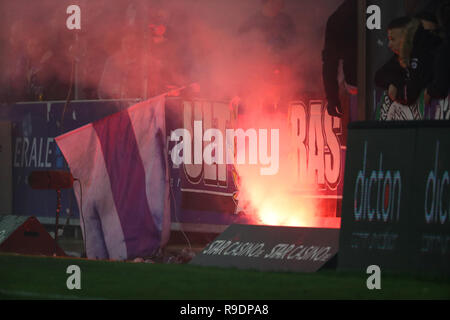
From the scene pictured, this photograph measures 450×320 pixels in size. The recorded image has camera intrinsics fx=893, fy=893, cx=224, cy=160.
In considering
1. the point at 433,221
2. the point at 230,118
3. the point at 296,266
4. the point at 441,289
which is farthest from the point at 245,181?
the point at 441,289

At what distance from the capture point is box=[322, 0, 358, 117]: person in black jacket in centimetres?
1290

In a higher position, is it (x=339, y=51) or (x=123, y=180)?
(x=339, y=51)

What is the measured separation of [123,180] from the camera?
14.6 m

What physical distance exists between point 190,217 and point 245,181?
4.14ft

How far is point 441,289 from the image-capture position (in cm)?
773

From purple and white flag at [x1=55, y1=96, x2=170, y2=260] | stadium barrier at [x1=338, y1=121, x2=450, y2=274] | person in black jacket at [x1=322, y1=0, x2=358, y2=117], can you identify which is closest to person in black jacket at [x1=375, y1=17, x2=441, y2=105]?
person in black jacket at [x1=322, y1=0, x2=358, y2=117]

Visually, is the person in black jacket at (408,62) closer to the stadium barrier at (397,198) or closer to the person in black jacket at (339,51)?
the person in black jacket at (339,51)

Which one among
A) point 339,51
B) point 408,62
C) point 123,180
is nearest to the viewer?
point 408,62

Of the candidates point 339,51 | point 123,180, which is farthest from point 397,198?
point 123,180

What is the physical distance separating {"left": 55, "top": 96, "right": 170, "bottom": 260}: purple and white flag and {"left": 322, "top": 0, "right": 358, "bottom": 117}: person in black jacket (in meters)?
2.97

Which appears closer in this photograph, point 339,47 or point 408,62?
point 408,62

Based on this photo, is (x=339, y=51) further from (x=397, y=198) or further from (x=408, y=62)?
(x=397, y=198)

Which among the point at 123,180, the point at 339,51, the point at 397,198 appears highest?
the point at 339,51

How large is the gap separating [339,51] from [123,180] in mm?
4157
